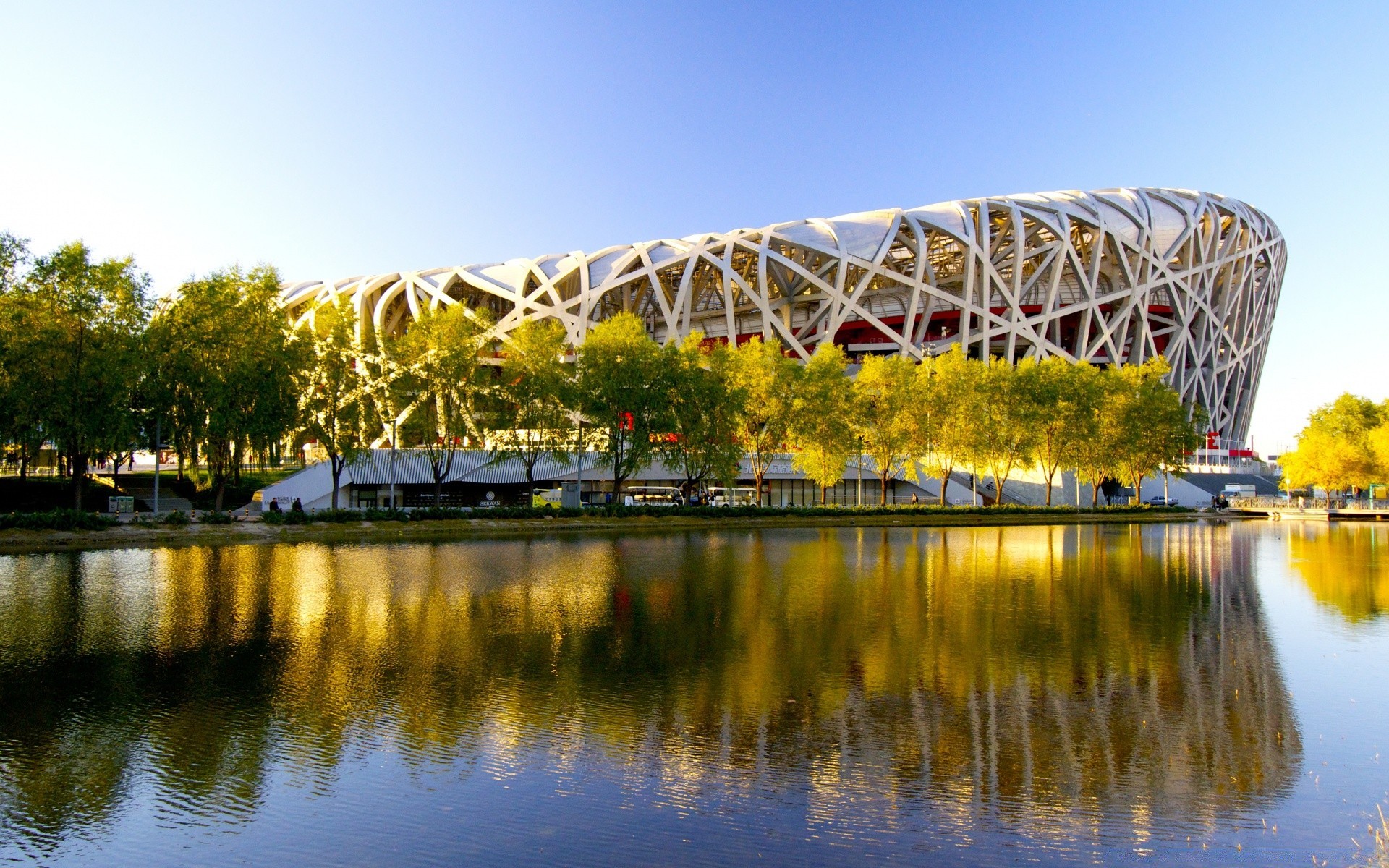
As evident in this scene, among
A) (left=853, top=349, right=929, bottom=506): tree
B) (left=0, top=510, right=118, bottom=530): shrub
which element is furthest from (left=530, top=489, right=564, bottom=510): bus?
(left=0, top=510, right=118, bottom=530): shrub

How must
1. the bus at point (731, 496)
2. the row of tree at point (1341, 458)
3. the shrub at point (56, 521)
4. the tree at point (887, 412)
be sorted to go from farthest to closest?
the row of tree at point (1341, 458)
the bus at point (731, 496)
the tree at point (887, 412)
the shrub at point (56, 521)

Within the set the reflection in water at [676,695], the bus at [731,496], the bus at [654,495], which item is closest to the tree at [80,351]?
the reflection in water at [676,695]

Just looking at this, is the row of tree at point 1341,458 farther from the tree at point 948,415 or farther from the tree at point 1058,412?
the tree at point 948,415

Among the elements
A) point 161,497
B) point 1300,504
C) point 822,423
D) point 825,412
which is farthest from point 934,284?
point 161,497

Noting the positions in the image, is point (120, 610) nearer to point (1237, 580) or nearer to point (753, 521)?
point (1237, 580)

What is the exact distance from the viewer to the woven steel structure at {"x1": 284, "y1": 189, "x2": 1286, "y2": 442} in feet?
224

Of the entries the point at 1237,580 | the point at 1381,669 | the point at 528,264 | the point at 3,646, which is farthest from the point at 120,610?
the point at 528,264

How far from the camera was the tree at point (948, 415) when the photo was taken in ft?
161

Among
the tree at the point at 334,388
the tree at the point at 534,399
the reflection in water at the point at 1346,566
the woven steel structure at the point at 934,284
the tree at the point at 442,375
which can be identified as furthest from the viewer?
the woven steel structure at the point at 934,284

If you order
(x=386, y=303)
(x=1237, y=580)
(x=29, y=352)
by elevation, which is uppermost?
(x=386, y=303)

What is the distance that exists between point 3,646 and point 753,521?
31539 mm

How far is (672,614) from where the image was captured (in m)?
→ 15.0

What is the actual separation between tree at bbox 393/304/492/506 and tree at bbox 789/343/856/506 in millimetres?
15154

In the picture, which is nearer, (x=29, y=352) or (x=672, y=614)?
(x=672, y=614)
